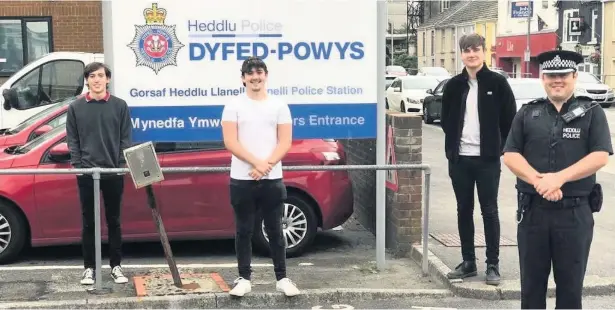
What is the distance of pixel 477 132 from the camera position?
20.2ft

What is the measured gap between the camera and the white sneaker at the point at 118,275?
6309 millimetres

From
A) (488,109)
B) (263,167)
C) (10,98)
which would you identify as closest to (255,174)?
(263,167)

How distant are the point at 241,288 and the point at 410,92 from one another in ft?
70.4

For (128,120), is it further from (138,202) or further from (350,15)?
(350,15)

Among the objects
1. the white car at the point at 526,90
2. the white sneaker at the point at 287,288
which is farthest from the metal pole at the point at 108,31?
the white car at the point at 526,90

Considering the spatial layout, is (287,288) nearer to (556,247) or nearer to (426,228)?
(426,228)

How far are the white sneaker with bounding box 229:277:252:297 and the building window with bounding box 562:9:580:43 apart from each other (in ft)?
115

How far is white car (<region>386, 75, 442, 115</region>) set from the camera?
26.4 meters

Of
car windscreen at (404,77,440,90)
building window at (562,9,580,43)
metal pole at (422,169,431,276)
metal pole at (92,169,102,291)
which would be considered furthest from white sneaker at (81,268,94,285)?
building window at (562,9,580,43)

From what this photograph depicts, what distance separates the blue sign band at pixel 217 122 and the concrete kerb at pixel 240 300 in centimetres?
160

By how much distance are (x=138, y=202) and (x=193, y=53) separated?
1487 mm

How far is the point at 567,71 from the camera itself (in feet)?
14.6

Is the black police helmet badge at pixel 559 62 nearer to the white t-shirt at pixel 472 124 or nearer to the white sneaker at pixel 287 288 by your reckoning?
the white t-shirt at pixel 472 124

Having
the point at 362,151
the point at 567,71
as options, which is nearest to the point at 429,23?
the point at 362,151
